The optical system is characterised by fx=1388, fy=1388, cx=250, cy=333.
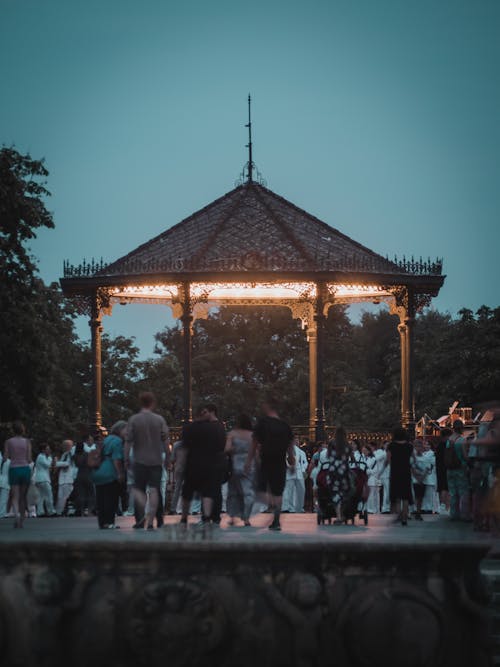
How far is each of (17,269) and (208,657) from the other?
25149 mm

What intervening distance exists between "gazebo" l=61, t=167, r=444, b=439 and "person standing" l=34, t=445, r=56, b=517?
335 centimetres

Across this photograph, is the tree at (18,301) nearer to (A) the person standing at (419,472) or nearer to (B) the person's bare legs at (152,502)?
(A) the person standing at (419,472)

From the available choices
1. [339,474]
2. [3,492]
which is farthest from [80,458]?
[339,474]

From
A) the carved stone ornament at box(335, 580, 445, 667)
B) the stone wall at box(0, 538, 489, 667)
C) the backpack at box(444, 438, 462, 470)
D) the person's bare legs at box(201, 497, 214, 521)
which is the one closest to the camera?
the carved stone ornament at box(335, 580, 445, 667)

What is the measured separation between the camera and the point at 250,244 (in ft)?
104

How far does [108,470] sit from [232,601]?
275 inches

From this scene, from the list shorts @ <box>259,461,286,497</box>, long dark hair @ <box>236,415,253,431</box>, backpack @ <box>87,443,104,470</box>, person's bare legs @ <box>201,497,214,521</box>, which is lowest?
person's bare legs @ <box>201,497,214,521</box>

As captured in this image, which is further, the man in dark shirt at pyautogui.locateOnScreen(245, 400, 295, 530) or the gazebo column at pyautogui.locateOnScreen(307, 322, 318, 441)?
the gazebo column at pyautogui.locateOnScreen(307, 322, 318, 441)

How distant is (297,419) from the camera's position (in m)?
62.1

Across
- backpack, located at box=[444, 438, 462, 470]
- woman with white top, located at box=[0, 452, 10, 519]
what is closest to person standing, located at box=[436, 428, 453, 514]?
backpack, located at box=[444, 438, 462, 470]

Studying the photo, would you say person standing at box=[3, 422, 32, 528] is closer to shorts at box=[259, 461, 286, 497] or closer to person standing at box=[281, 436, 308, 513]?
shorts at box=[259, 461, 286, 497]

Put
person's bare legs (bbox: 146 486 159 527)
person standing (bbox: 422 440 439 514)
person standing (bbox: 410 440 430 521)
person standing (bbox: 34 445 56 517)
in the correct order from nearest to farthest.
Answer: person's bare legs (bbox: 146 486 159 527) → person standing (bbox: 410 440 430 521) → person standing (bbox: 34 445 56 517) → person standing (bbox: 422 440 439 514)

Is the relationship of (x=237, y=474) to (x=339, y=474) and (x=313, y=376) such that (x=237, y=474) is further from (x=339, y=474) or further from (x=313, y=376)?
(x=313, y=376)

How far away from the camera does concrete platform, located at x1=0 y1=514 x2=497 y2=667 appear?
12086 millimetres
